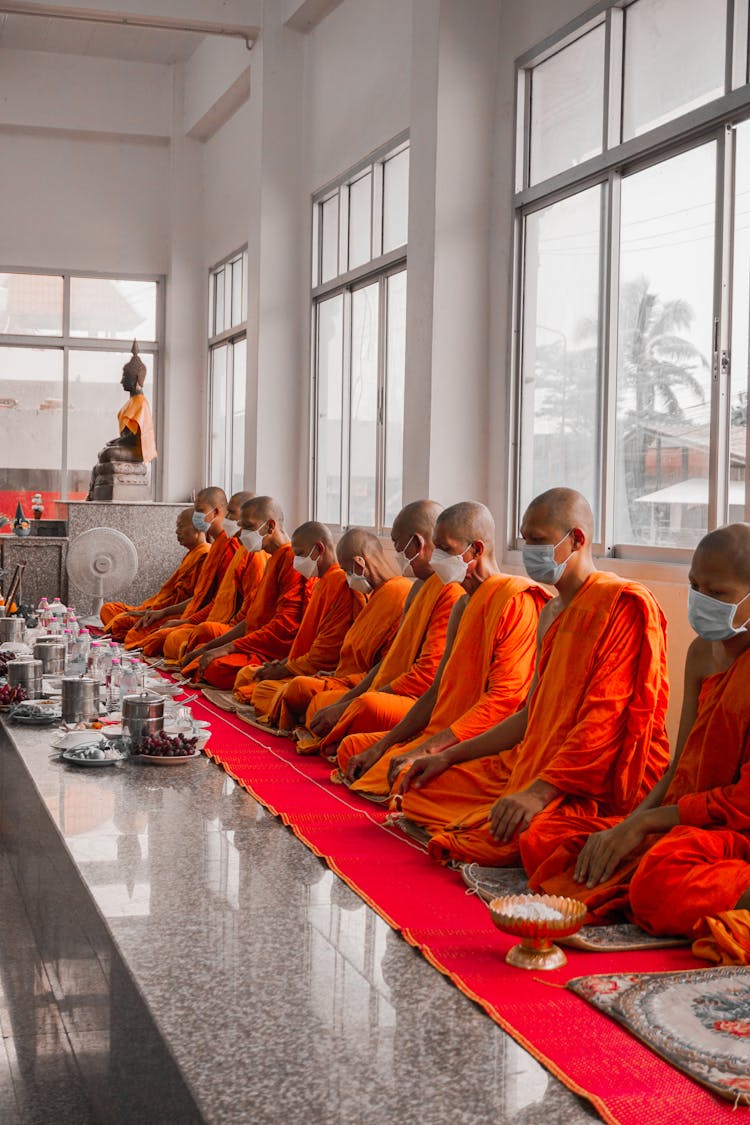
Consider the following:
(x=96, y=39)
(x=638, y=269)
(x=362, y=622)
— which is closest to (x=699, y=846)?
(x=362, y=622)

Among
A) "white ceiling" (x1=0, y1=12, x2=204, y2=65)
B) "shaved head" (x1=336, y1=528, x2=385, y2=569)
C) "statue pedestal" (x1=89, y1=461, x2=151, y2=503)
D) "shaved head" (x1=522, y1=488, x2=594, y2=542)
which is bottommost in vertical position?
"shaved head" (x1=336, y1=528, x2=385, y2=569)

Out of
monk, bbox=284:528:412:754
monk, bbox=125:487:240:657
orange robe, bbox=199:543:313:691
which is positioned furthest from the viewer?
monk, bbox=125:487:240:657

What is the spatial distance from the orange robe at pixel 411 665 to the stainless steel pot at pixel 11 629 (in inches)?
114

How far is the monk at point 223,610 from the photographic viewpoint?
9.10 meters

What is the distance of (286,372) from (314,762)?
243 inches

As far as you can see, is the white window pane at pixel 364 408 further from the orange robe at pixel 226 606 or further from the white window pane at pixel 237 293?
the white window pane at pixel 237 293

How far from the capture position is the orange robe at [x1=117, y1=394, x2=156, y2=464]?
12664 mm

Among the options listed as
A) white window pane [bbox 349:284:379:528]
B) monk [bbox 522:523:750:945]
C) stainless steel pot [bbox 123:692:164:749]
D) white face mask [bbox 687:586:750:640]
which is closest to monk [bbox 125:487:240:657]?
white window pane [bbox 349:284:379:528]

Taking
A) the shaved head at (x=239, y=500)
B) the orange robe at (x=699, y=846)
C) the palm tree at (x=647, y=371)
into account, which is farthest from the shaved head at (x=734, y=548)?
the shaved head at (x=239, y=500)

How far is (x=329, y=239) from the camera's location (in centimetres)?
1082

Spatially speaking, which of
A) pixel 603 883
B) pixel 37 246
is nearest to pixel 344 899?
pixel 603 883

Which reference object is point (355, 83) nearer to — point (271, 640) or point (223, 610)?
point (223, 610)

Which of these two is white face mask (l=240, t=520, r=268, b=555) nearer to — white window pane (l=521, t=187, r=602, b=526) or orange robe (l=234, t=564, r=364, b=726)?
orange robe (l=234, t=564, r=364, b=726)

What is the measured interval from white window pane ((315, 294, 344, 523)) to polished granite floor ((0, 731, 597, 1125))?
6.05m
